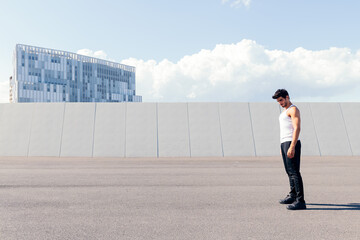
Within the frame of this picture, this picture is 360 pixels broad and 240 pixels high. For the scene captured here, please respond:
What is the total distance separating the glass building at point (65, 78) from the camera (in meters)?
93.8

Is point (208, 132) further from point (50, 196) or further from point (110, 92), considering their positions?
point (110, 92)

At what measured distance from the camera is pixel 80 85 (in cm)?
10475

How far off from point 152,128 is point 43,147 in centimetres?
571

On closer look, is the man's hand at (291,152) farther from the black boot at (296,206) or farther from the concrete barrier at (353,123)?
the concrete barrier at (353,123)

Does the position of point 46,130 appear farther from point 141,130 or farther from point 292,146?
point 292,146

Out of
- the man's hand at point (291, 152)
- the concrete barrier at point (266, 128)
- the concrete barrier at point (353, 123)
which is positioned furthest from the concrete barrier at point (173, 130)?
the man's hand at point (291, 152)

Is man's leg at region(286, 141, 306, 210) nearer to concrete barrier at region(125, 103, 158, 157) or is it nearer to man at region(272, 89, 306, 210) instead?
man at region(272, 89, 306, 210)

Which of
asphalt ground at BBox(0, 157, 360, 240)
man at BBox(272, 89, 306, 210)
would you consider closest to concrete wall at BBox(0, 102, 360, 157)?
asphalt ground at BBox(0, 157, 360, 240)

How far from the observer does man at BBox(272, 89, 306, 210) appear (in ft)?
15.9

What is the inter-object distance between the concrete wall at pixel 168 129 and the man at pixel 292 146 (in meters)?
10.6

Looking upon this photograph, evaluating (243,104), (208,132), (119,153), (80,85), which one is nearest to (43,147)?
(119,153)

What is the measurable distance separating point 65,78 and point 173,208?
104741 mm

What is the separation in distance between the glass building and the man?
3948 inches

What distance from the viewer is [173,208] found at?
5000 millimetres
